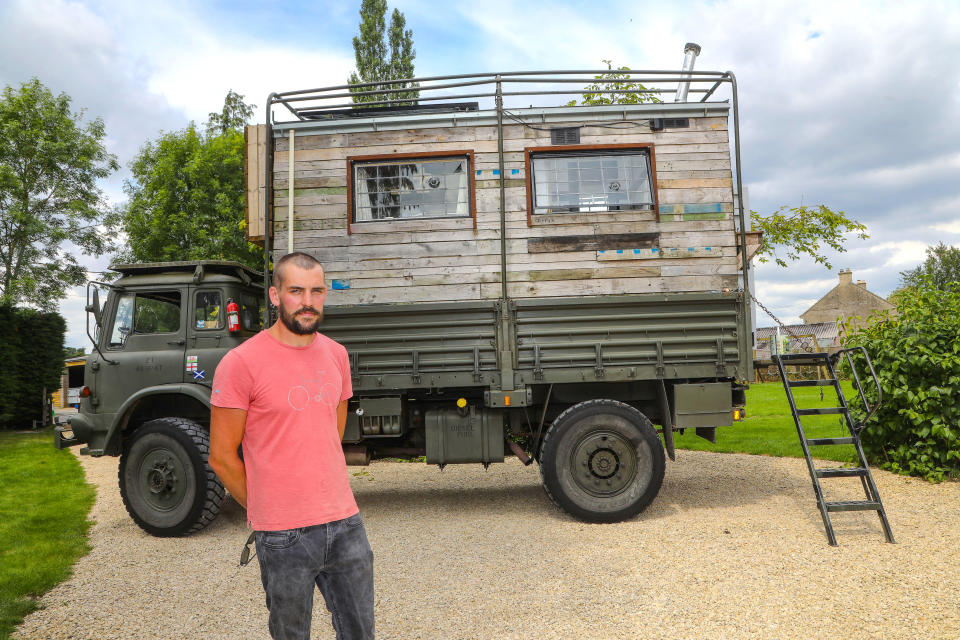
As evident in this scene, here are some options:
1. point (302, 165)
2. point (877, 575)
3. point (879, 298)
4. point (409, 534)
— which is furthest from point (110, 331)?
point (879, 298)

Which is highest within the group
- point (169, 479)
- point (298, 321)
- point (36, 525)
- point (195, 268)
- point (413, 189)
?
point (413, 189)

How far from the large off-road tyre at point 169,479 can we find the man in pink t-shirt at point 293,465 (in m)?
4.34

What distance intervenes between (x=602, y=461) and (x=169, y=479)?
4295 millimetres

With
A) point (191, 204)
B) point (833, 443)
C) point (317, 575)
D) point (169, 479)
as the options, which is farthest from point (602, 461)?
point (191, 204)

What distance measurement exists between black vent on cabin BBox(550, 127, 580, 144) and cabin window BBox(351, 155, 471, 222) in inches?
36.8

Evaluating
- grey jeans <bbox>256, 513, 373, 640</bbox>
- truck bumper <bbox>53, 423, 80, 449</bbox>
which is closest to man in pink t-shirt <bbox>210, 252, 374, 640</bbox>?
grey jeans <bbox>256, 513, 373, 640</bbox>

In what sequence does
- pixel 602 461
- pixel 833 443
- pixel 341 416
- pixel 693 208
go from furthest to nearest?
pixel 693 208 < pixel 602 461 < pixel 833 443 < pixel 341 416

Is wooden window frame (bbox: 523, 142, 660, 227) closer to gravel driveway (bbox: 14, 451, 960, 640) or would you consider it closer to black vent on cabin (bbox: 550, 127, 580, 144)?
black vent on cabin (bbox: 550, 127, 580, 144)

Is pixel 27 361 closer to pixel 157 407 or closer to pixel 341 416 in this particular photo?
pixel 157 407

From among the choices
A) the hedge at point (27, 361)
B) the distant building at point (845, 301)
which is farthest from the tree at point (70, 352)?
the distant building at point (845, 301)

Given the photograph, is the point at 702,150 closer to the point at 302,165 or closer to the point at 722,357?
the point at 722,357

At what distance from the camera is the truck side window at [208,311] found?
6.66m

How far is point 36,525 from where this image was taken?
7086 millimetres

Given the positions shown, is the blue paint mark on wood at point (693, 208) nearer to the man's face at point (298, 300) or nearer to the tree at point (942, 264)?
the man's face at point (298, 300)
